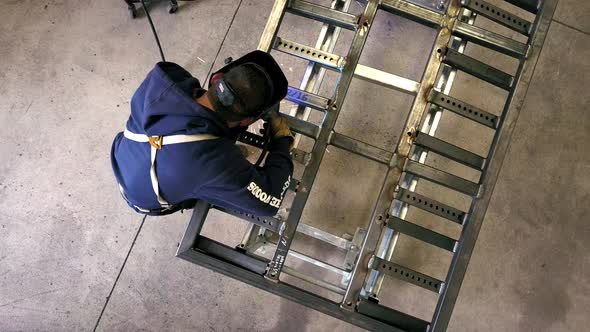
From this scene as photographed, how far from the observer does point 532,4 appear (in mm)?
1907

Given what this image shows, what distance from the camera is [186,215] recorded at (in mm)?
2545

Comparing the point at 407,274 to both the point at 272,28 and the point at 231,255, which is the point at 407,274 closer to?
the point at 231,255

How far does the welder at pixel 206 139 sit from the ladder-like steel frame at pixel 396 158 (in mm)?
171

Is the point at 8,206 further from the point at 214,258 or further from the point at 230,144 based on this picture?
the point at 230,144

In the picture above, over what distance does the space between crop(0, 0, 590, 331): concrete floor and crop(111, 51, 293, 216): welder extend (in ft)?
3.05

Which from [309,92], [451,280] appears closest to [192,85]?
[309,92]

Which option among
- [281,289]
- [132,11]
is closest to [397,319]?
[281,289]

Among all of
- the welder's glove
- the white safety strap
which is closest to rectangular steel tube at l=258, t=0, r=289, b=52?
the welder's glove

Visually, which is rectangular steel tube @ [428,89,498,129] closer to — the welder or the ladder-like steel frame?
the ladder-like steel frame

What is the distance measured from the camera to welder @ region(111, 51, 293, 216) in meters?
1.43

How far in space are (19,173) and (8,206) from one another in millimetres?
197

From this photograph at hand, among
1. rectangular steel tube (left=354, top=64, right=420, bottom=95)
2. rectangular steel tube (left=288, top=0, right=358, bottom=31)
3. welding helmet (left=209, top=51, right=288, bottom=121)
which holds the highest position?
rectangular steel tube (left=288, top=0, right=358, bottom=31)

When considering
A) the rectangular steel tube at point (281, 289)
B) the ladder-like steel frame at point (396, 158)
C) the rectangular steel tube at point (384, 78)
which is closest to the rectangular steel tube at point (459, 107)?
the ladder-like steel frame at point (396, 158)

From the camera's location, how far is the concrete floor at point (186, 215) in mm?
2518
